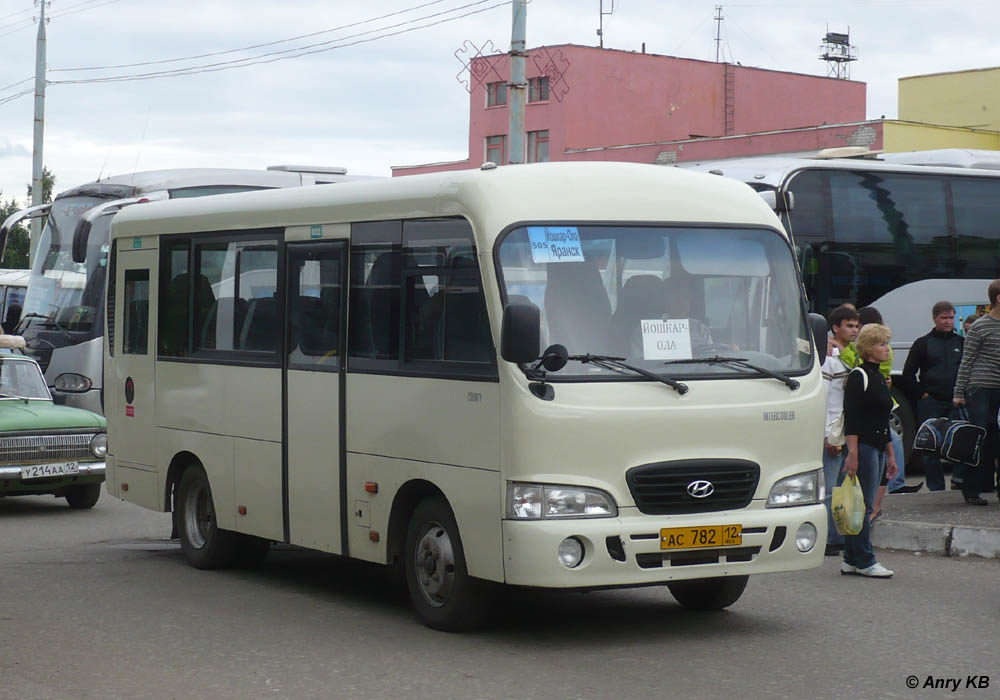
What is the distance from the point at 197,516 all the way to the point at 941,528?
5.65 m

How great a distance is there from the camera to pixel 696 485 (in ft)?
27.8

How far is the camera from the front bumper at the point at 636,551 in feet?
26.7

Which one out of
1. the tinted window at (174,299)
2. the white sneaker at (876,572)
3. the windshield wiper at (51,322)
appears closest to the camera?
the white sneaker at (876,572)

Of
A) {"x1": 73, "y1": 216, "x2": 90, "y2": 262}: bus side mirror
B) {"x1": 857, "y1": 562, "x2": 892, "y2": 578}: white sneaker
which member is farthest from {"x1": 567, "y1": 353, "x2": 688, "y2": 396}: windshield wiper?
{"x1": 73, "y1": 216, "x2": 90, "y2": 262}: bus side mirror

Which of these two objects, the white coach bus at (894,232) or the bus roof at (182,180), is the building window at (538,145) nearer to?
the bus roof at (182,180)

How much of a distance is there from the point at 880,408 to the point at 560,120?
5281cm

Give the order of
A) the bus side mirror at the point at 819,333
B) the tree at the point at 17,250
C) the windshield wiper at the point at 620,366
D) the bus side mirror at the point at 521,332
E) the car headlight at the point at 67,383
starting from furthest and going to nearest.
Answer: the tree at the point at 17,250, the car headlight at the point at 67,383, the bus side mirror at the point at 819,333, the windshield wiper at the point at 620,366, the bus side mirror at the point at 521,332

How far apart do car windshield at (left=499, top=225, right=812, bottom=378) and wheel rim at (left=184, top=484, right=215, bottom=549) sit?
4.22m

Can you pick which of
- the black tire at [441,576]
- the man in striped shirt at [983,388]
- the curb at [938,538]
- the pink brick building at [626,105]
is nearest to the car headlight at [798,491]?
the black tire at [441,576]

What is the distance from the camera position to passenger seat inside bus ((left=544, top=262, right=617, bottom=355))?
27.8 feet

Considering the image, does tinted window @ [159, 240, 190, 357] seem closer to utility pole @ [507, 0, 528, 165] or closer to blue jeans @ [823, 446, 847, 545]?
blue jeans @ [823, 446, 847, 545]

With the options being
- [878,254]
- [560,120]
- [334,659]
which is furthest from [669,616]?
[560,120]

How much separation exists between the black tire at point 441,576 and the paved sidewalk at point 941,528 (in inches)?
189

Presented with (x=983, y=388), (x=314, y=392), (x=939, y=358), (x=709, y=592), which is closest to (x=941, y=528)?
(x=983, y=388)
